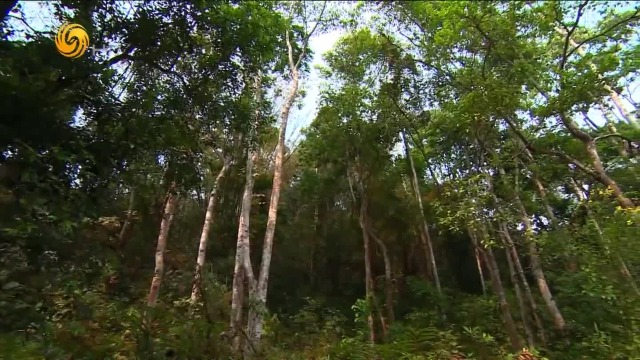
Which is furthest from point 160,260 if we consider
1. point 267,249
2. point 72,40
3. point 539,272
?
point 539,272

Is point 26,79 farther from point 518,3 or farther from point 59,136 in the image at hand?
point 518,3

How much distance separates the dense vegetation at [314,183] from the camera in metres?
3.47

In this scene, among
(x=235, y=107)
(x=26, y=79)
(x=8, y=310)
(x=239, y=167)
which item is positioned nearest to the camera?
(x=8, y=310)

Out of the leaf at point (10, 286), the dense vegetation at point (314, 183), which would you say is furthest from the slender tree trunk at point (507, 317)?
the leaf at point (10, 286)

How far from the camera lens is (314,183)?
14.7 metres

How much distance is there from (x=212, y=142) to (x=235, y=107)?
42.1 inches

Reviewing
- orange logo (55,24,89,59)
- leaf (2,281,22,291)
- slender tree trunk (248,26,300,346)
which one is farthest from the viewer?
slender tree trunk (248,26,300,346)

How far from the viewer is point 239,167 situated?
12.4 m

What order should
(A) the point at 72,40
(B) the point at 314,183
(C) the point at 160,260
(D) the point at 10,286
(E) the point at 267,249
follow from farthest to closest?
(B) the point at 314,183, (E) the point at 267,249, (C) the point at 160,260, (A) the point at 72,40, (D) the point at 10,286

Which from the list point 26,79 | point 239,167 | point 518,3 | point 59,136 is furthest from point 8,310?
point 239,167

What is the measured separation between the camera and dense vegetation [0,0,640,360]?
11.4 ft

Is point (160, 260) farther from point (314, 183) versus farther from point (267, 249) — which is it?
point (314, 183)

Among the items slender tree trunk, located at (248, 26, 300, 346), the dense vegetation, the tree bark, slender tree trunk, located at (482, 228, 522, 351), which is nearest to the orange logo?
the dense vegetation

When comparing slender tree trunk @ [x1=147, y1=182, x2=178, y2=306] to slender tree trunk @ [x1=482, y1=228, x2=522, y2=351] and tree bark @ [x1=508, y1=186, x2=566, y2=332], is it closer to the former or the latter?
slender tree trunk @ [x1=482, y1=228, x2=522, y2=351]
